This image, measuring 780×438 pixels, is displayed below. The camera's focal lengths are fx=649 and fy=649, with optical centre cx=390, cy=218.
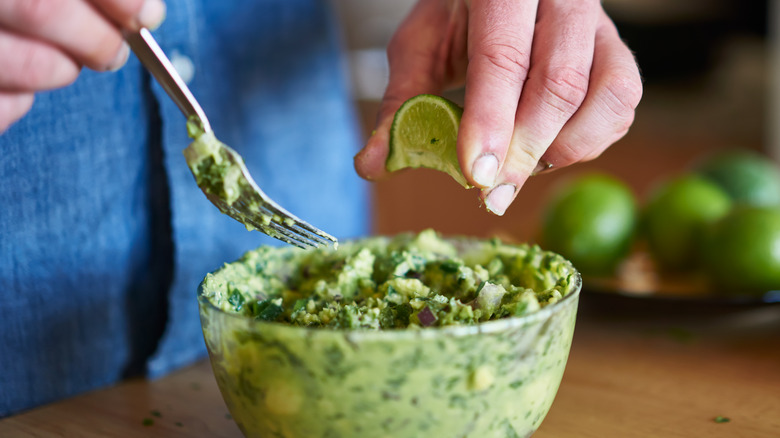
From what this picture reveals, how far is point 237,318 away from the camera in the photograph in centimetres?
60

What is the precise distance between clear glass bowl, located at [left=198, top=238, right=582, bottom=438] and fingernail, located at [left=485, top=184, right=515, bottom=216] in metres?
0.15

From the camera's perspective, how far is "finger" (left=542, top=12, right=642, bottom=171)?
31.3 inches

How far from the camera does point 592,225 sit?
1327 mm

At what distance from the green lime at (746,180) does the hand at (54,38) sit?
143cm

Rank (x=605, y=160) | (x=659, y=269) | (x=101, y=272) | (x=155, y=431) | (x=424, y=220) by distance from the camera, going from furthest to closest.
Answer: (x=424, y=220) → (x=605, y=160) → (x=659, y=269) → (x=101, y=272) → (x=155, y=431)

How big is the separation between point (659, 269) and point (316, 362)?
1047mm

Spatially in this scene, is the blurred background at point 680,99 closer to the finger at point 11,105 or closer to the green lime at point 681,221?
the green lime at point 681,221

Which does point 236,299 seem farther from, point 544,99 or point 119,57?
point 544,99

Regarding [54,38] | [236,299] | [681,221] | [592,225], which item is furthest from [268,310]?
[681,221]

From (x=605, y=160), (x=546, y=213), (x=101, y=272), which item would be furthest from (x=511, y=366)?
(x=605, y=160)

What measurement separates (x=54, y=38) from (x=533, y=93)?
19.9 inches

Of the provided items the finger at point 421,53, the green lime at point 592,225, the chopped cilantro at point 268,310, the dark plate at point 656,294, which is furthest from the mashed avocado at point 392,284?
the green lime at point 592,225

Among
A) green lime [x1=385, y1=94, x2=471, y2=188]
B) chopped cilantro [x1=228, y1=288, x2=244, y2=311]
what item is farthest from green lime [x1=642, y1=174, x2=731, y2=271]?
chopped cilantro [x1=228, y1=288, x2=244, y2=311]

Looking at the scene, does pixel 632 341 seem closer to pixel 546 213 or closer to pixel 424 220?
pixel 546 213
